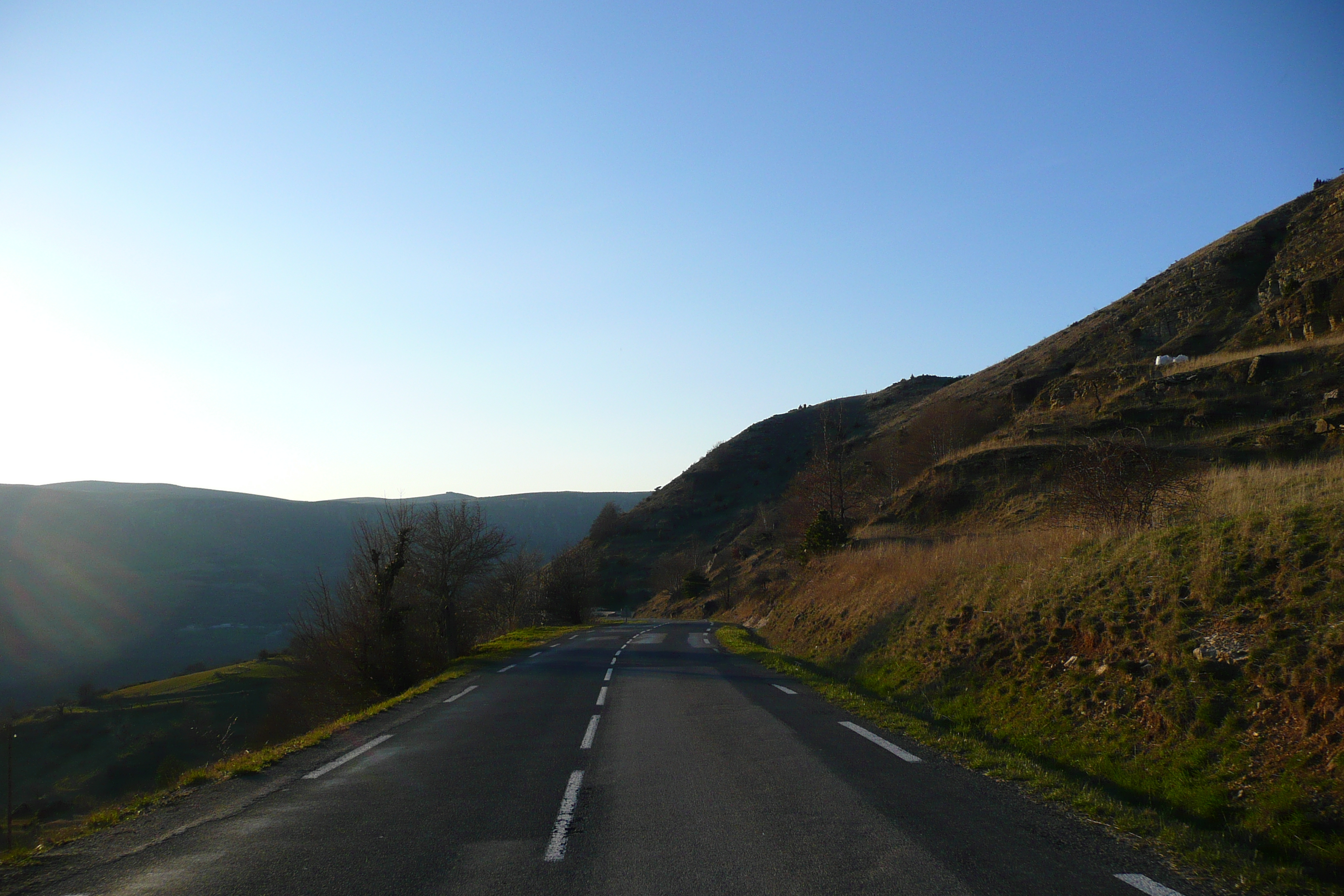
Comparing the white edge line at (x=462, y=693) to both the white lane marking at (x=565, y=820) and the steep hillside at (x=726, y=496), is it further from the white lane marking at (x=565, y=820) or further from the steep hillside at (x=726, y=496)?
the steep hillside at (x=726, y=496)

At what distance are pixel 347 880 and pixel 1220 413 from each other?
4029cm

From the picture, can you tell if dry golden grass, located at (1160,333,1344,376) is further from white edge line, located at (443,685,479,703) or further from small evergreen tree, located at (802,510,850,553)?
white edge line, located at (443,685,479,703)

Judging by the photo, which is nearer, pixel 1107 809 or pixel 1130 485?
pixel 1107 809

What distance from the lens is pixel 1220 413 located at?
110ft

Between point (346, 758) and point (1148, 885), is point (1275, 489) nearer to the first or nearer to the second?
point (1148, 885)

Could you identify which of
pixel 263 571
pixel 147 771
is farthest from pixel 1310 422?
pixel 263 571

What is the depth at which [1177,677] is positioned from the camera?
792 cm

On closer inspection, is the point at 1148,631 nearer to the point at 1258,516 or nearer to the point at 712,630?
the point at 1258,516

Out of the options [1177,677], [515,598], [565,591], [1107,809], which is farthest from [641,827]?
[515,598]

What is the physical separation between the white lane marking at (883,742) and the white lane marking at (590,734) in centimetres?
348

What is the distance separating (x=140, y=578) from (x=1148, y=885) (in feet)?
455

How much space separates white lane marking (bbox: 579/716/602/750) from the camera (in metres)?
9.20

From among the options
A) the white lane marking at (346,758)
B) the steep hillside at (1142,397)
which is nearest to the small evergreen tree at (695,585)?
the steep hillside at (1142,397)

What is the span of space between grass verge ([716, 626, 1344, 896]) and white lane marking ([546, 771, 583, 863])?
417 centimetres
